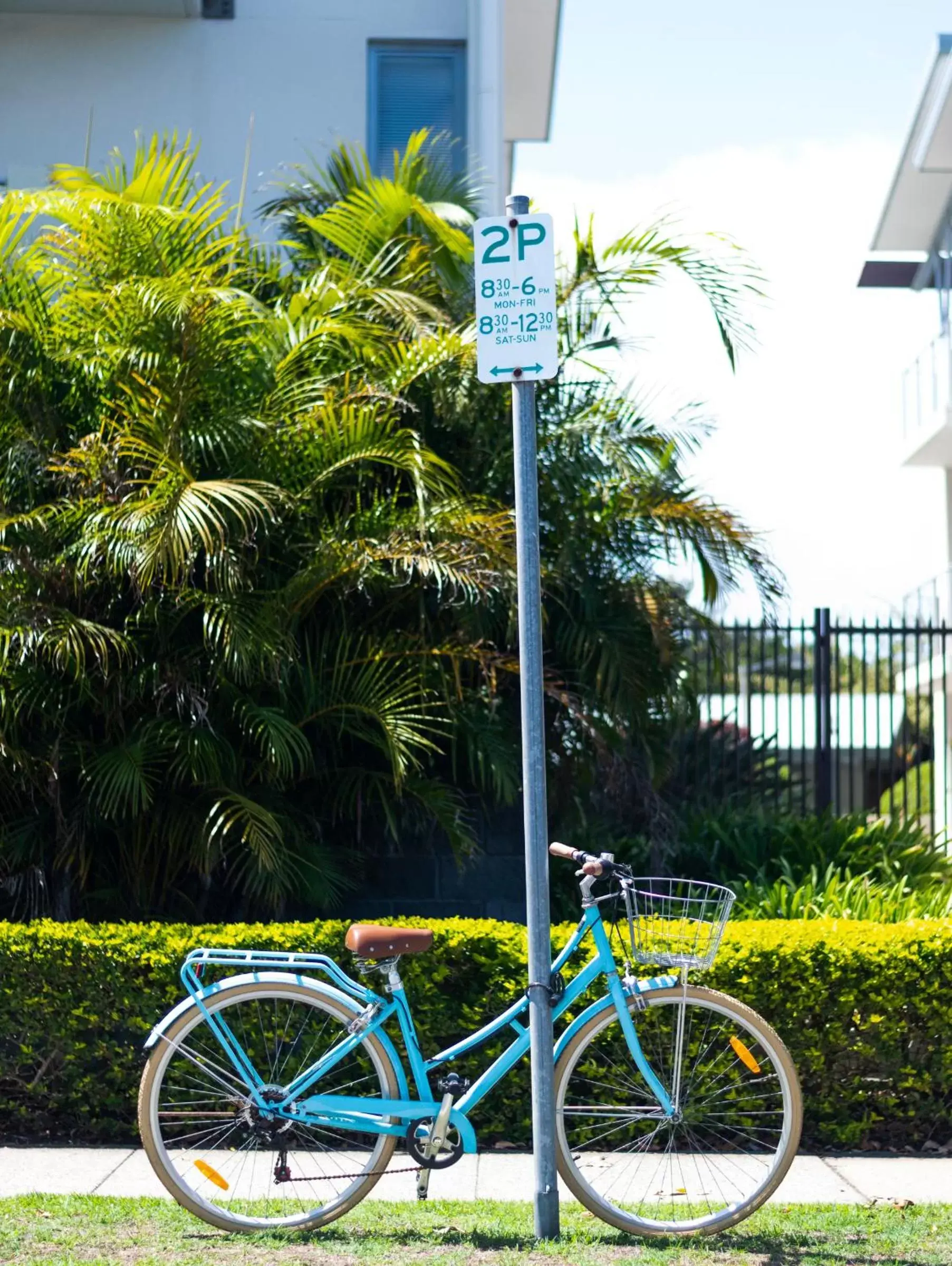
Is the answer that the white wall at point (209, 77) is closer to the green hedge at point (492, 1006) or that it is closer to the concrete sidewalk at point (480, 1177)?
the green hedge at point (492, 1006)

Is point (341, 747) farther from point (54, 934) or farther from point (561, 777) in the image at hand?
point (54, 934)

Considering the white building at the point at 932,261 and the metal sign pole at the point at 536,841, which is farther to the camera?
the white building at the point at 932,261

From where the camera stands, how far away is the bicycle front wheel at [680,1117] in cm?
438

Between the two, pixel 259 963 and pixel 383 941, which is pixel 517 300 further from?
pixel 259 963

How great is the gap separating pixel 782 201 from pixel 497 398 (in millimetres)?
3267

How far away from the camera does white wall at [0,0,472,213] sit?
38.1 ft

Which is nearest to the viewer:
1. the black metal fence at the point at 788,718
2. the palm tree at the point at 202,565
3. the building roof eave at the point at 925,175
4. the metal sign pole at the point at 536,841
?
the metal sign pole at the point at 536,841

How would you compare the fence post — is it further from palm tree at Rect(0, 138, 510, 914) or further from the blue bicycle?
the blue bicycle

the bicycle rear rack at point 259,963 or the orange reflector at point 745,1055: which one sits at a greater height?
the bicycle rear rack at point 259,963

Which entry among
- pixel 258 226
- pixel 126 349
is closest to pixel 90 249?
pixel 126 349

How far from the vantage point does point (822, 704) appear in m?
11.3

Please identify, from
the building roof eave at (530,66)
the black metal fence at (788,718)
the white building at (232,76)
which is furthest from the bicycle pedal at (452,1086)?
the building roof eave at (530,66)

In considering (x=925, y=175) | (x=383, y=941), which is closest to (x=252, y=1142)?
(x=383, y=941)

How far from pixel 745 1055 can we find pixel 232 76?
384 inches
